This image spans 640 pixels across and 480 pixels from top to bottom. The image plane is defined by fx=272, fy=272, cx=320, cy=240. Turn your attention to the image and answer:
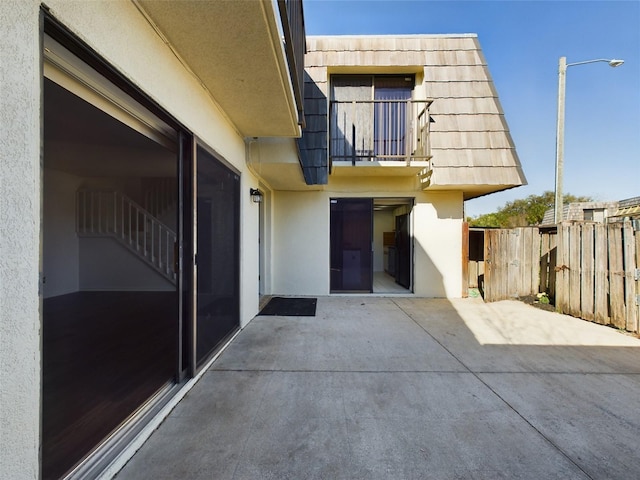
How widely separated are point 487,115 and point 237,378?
6599 mm

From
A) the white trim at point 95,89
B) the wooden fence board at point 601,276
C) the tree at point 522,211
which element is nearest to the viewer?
the white trim at point 95,89

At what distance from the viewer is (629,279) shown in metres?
3.82

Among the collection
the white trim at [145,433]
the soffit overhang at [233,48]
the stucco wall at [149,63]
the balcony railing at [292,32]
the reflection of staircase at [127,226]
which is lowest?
the white trim at [145,433]

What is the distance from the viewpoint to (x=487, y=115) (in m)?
5.70

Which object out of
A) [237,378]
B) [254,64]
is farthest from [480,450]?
[254,64]

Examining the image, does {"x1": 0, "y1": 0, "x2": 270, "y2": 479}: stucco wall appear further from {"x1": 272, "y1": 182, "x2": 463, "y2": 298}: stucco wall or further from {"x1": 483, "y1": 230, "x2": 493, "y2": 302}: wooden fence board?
{"x1": 483, "y1": 230, "x2": 493, "y2": 302}: wooden fence board

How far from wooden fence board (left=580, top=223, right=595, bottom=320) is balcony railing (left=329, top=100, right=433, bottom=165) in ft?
10.1

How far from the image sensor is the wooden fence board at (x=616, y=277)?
154 inches

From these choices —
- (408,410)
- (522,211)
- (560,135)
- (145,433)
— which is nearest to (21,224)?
(145,433)

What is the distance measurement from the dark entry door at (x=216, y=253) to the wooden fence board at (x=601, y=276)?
5.43 metres

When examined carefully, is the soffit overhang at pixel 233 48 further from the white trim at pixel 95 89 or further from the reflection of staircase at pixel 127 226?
the reflection of staircase at pixel 127 226

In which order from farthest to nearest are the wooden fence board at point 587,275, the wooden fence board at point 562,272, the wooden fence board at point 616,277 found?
the wooden fence board at point 562,272
the wooden fence board at point 587,275
the wooden fence board at point 616,277

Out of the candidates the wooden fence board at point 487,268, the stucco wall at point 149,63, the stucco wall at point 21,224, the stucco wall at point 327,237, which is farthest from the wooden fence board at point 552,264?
the stucco wall at point 21,224

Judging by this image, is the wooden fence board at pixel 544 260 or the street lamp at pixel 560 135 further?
the street lamp at pixel 560 135
